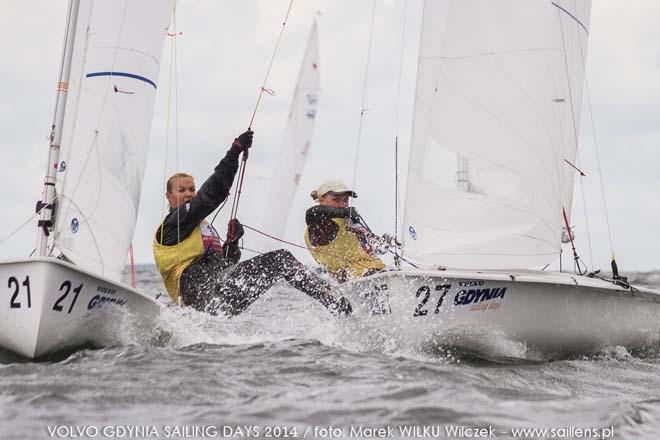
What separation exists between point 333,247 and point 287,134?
9.77m

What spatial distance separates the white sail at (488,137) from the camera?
5.79 meters

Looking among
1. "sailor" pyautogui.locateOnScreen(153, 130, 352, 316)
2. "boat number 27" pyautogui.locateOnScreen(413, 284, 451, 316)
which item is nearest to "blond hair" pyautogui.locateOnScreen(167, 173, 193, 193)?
"sailor" pyautogui.locateOnScreen(153, 130, 352, 316)

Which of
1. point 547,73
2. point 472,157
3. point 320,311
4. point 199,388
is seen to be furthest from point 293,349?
point 547,73

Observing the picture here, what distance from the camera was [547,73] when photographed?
602 centimetres

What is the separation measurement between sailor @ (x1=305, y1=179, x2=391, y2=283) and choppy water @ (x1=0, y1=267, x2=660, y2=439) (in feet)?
2.27

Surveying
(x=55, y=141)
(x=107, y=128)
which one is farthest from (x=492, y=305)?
(x=55, y=141)

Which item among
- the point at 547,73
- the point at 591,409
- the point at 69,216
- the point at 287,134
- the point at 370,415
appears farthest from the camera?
the point at 287,134

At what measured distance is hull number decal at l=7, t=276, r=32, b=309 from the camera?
474cm

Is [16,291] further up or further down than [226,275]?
further down

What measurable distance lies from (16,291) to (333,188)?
2433 mm

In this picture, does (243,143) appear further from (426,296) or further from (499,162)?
(499,162)

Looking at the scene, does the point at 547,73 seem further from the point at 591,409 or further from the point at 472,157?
the point at 591,409

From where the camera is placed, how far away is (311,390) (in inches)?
154

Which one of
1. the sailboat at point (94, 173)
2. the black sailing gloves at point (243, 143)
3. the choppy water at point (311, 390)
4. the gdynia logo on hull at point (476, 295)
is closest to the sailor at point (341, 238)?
the choppy water at point (311, 390)
